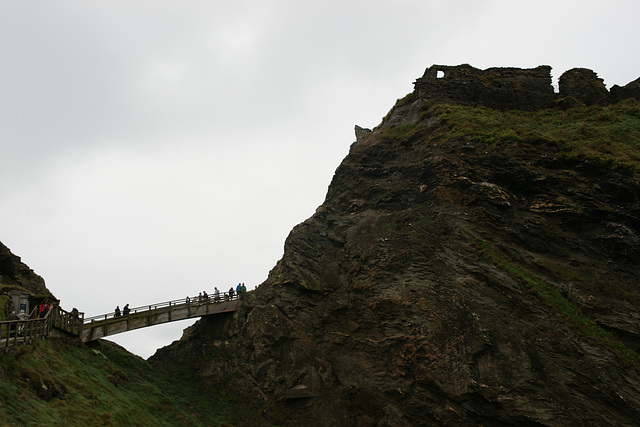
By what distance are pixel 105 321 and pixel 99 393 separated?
308 inches

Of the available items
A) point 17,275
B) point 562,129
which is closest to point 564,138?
point 562,129

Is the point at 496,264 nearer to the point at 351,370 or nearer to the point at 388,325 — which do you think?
the point at 388,325

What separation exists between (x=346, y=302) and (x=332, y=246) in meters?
4.32

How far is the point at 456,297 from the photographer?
62.8 ft

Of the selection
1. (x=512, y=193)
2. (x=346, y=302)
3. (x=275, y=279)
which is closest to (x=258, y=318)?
(x=275, y=279)

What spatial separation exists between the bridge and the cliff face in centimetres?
139

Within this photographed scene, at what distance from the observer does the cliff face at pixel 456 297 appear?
16656 mm

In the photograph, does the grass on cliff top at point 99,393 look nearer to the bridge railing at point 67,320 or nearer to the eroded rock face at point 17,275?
the bridge railing at point 67,320

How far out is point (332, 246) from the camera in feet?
85.9

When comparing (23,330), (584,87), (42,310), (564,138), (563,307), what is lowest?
(563,307)

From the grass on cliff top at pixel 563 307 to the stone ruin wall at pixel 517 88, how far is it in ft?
53.9

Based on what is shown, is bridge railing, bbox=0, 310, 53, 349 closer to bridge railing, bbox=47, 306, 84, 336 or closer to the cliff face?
bridge railing, bbox=47, 306, 84, 336

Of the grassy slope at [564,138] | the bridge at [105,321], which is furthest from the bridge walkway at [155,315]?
the grassy slope at [564,138]

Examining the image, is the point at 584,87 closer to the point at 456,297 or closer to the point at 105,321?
the point at 456,297
